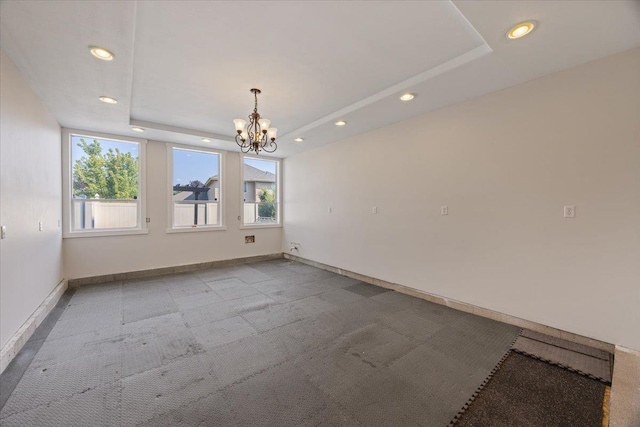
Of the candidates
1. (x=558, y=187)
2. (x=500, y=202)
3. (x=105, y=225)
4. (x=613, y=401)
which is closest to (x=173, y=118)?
(x=105, y=225)

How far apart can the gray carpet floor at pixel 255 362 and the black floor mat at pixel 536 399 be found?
4.3 inches

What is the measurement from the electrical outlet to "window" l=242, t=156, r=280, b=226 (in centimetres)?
543

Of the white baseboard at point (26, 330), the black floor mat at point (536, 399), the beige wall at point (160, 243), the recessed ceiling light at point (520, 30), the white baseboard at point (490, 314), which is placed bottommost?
the black floor mat at point (536, 399)

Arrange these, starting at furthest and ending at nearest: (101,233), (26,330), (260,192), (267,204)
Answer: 1. (267,204)
2. (260,192)
3. (101,233)
4. (26,330)

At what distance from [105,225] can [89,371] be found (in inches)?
133

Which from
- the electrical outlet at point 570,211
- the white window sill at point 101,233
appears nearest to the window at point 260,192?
the white window sill at point 101,233

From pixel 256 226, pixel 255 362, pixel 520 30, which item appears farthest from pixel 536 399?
pixel 256 226

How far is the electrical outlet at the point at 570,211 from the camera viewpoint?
8.34ft

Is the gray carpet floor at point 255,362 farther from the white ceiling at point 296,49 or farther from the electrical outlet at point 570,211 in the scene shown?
the white ceiling at point 296,49

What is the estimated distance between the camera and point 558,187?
8.62ft

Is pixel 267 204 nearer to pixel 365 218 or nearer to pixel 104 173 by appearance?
pixel 365 218

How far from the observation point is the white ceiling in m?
1.83

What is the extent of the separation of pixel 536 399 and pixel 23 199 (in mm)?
4703

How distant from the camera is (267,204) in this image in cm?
667
